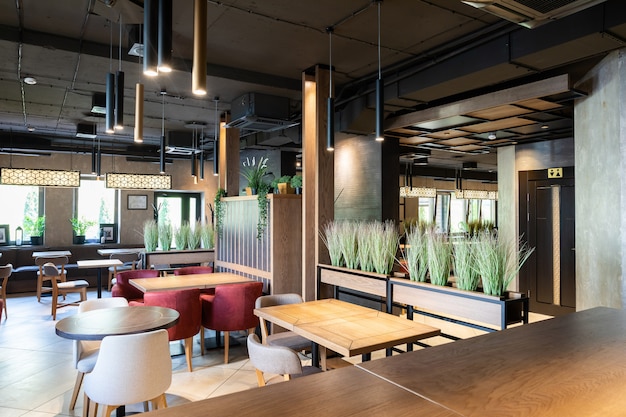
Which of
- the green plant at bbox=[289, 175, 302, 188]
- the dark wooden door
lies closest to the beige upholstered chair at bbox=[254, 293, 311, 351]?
the green plant at bbox=[289, 175, 302, 188]

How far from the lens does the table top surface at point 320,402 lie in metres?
1.01

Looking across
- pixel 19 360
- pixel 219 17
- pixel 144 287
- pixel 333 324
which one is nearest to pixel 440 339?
pixel 333 324

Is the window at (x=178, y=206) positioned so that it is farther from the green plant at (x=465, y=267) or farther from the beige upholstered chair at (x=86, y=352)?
the green plant at (x=465, y=267)

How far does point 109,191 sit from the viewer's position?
38.0 feet

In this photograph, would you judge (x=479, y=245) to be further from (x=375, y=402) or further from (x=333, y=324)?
(x=375, y=402)

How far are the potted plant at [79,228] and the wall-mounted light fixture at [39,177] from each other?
82.3 inches

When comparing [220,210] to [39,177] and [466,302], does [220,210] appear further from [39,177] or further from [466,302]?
[466,302]

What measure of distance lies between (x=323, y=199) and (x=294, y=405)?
14.1 feet

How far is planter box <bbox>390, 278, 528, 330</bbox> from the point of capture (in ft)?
9.96

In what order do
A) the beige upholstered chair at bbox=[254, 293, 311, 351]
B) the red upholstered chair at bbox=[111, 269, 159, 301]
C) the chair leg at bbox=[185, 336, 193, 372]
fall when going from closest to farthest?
the beige upholstered chair at bbox=[254, 293, 311, 351] → the chair leg at bbox=[185, 336, 193, 372] → the red upholstered chair at bbox=[111, 269, 159, 301]

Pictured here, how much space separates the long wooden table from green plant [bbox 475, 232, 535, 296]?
1.86 feet

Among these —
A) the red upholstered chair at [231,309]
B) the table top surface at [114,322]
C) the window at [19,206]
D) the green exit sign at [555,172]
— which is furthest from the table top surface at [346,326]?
the window at [19,206]

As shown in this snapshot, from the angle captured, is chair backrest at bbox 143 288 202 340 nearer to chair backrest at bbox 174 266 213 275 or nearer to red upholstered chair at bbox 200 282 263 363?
red upholstered chair at bbox 200 282 263 363

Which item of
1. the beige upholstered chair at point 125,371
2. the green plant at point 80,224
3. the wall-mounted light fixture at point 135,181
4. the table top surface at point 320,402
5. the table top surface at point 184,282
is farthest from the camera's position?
the green plant at point 80,224
